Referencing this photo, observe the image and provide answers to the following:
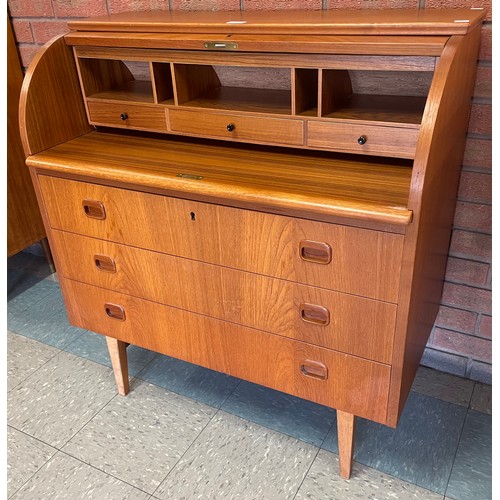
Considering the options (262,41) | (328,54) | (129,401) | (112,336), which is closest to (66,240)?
(112,336)

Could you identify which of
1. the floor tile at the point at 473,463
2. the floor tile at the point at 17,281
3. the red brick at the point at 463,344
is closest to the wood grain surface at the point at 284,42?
the red brick at the point at 463,344

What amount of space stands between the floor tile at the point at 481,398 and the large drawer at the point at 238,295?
26.5 inches

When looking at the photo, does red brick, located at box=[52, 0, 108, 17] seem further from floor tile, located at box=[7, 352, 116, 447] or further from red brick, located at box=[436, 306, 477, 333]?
red brick, located at box=[436, 306, 477, 333]

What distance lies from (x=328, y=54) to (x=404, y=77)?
352 mm

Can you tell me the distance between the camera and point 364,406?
4.26 ft

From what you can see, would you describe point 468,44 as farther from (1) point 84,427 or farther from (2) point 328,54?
(1) point 84,427

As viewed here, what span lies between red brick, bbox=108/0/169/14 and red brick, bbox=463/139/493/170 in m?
1.04

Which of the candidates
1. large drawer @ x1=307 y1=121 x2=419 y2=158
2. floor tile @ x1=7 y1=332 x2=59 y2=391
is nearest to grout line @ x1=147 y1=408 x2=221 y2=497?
floor tile @ x1=7 y1=332 x2=59 y2=391

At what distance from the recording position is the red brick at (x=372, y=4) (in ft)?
4.41

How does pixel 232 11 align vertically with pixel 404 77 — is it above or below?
above

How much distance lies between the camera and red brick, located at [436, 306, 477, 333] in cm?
169

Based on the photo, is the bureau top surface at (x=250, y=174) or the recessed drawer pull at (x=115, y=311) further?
the recessed drawer pull at (x=115, y=311)

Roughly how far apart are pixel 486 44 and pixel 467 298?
0.77 meters

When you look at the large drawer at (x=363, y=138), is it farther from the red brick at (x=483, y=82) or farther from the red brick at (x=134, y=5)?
the red brick at (x=134, y=5)
